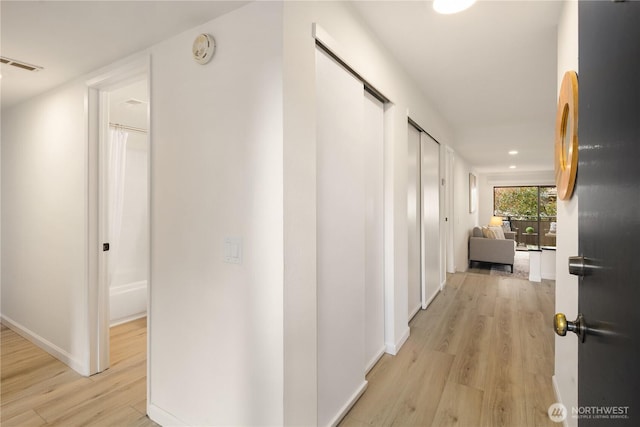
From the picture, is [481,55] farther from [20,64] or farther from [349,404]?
[20,64]

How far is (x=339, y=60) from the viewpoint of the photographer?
5.71 ft

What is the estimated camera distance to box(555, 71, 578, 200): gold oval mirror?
4.54 ft

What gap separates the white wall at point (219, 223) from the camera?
1338 millimetres

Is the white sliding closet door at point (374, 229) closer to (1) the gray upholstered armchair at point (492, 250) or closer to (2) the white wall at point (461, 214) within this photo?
(2) the white wall at point (461, 214)

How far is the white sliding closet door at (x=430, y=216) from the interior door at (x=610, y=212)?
2.88 meters

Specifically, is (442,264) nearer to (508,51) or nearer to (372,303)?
(372,303)

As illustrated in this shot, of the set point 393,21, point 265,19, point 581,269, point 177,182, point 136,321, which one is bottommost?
point 136,321

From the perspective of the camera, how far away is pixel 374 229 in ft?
7.70

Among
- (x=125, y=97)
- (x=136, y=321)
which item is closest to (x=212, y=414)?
(x=136, y=321)

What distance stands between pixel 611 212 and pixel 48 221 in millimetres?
3556

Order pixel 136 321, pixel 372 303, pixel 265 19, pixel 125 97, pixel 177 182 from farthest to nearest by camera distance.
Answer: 1. pixel 136 321
2. pixel 125 97
3. pixel 372 303
4. pixel 177 182
5. pixel 265 19

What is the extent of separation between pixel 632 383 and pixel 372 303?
1.90 metres

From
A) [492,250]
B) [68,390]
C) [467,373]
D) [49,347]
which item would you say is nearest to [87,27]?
[68,390]

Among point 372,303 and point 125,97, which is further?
point 125,97
